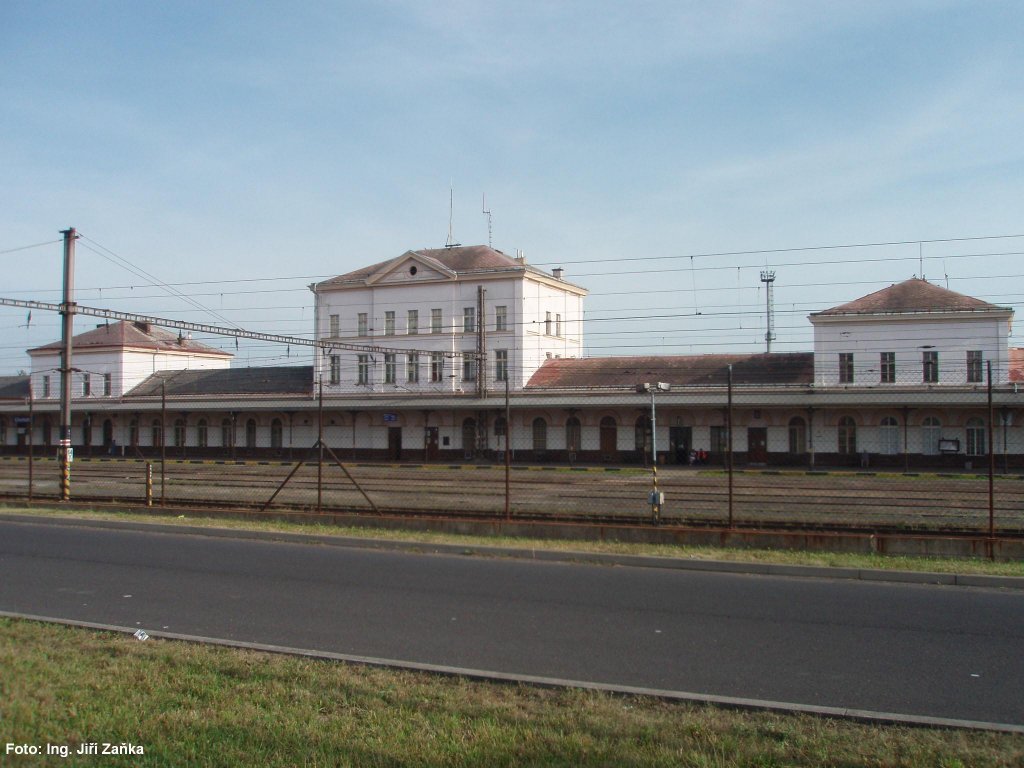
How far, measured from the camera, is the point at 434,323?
57.5 metres

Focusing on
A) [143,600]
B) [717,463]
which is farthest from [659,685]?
[717,463]

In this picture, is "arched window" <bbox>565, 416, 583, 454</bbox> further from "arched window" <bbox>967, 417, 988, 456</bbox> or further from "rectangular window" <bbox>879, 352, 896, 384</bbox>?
"arched window" <bbox>967, 417, 988, 456</bbox>

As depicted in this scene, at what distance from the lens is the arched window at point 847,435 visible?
4519 centimetres

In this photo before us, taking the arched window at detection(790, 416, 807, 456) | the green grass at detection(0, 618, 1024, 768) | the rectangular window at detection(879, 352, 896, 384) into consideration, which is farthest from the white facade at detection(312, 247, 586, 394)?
the green grass at detection(0, 618, 1024, 768)

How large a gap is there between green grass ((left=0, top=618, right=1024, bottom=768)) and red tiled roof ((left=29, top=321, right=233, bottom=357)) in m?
61.7

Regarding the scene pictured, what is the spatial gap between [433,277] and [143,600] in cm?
4765

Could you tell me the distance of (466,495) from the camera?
2445cm

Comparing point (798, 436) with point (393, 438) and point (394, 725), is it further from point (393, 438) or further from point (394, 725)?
point (394, 725)

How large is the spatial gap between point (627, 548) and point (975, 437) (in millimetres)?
33864

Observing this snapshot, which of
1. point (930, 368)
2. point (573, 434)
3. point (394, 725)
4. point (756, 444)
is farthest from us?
point (573, 434)

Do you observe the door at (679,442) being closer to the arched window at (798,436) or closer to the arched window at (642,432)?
the arched window at (642,432)

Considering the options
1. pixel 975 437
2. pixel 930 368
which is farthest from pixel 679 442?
pixel 975 437

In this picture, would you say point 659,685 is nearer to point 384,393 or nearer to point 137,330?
point 384,393

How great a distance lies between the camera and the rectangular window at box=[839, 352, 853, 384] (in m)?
47.9
